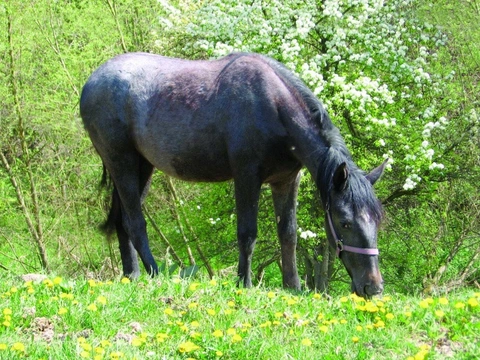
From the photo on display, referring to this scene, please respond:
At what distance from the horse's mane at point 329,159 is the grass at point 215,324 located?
909 mm

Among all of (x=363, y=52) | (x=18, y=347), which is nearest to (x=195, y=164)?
(x=18, y=347)

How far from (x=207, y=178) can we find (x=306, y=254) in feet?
24.2

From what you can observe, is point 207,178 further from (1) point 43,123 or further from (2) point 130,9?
(2) point 130,9

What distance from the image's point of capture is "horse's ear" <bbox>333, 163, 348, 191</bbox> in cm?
564

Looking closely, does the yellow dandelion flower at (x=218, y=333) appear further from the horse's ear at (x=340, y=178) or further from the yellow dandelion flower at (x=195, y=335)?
the horse's ear at (x=340, y=178)

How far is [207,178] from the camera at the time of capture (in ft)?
22.0

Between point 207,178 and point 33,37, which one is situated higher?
point 33,37

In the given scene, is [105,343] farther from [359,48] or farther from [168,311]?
[359,48]

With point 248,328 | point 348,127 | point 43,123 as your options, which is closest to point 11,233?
point 43,123

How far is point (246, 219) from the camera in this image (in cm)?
→ 636

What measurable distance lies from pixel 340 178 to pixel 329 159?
236 millimetres

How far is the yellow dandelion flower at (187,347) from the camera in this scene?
3768mm

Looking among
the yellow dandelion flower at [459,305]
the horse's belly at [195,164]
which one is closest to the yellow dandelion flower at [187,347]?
the yellow dandelion flower at [459,305]

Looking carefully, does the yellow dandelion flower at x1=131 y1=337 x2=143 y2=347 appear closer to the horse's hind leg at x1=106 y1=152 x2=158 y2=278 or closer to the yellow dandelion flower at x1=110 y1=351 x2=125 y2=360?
the yellow dandelion flower at x1=110 y1=351 x2=125 y2=360
